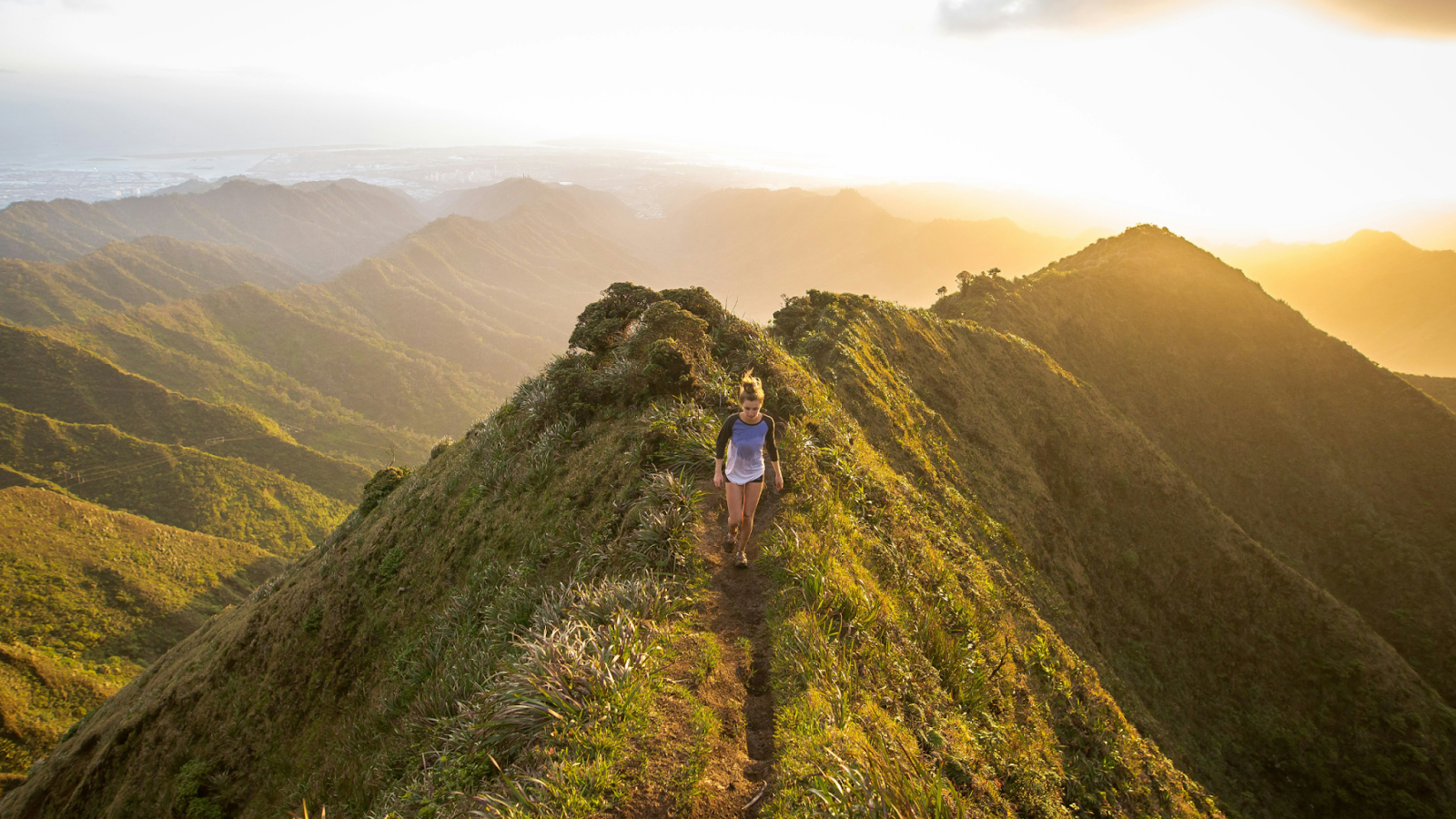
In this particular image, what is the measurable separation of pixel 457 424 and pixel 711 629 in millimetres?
131017

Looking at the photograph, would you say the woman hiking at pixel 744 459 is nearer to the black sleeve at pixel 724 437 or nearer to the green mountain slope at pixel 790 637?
the black sleeve at pixel 724 437

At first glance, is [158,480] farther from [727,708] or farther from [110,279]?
[110,279]

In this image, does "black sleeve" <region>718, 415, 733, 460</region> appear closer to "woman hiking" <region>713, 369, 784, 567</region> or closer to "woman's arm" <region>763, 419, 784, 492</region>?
"woman hiking" <region>713, 369, 784, 567</region>

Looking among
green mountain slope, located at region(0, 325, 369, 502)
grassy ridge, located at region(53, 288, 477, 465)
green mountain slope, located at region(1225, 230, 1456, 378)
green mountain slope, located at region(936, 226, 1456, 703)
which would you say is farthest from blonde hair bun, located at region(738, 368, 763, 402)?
green mountain slope, located at region(1225, 230, 1456, 378)

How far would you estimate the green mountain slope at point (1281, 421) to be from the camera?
26.8m

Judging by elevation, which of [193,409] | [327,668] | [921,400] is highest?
[921,400]

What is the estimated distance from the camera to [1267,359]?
3591cm

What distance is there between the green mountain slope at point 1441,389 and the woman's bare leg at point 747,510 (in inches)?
2611

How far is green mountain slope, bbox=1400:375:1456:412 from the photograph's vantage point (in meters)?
45.1

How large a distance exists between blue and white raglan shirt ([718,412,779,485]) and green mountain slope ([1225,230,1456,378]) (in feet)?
565

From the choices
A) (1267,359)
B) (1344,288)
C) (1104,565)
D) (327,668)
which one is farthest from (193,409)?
(1344,288)

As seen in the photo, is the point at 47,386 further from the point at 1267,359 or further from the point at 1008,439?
the point at 1267,359

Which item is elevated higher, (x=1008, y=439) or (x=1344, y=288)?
(x=1344, y=288)

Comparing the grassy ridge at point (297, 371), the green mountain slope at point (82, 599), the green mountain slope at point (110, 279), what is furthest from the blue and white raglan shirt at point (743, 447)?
the green mountain slope at point (110, 279)
